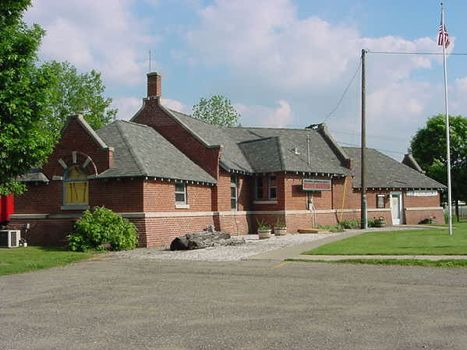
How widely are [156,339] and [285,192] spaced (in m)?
25.0

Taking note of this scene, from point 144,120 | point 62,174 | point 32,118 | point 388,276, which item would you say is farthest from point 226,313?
point 144,120

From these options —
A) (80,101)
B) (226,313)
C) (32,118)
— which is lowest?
(226,313)

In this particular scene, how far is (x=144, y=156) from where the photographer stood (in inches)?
1043

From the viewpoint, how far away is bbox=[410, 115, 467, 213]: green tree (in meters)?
59.6

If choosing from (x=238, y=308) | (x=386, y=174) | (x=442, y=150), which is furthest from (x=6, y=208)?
(x=442, y=150)

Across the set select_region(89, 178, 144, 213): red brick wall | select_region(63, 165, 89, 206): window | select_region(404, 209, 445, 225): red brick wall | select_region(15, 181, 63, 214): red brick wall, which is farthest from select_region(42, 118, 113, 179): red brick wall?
select_region(404, 209, 445, 225): red brick wall

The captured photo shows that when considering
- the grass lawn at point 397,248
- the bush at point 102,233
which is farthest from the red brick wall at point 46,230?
the grass lawn at point 397,248

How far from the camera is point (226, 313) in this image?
9.98 metres

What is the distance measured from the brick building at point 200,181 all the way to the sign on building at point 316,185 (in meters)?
0.06

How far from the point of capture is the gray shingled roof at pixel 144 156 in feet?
82.3

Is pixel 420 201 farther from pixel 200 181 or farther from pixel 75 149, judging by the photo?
pixel 75 149

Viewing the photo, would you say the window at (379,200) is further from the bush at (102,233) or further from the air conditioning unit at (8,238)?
the air conditioning unit at (8,238)

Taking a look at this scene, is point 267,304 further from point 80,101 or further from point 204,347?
point 80,101

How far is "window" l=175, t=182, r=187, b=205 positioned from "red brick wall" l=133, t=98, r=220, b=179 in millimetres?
3259
